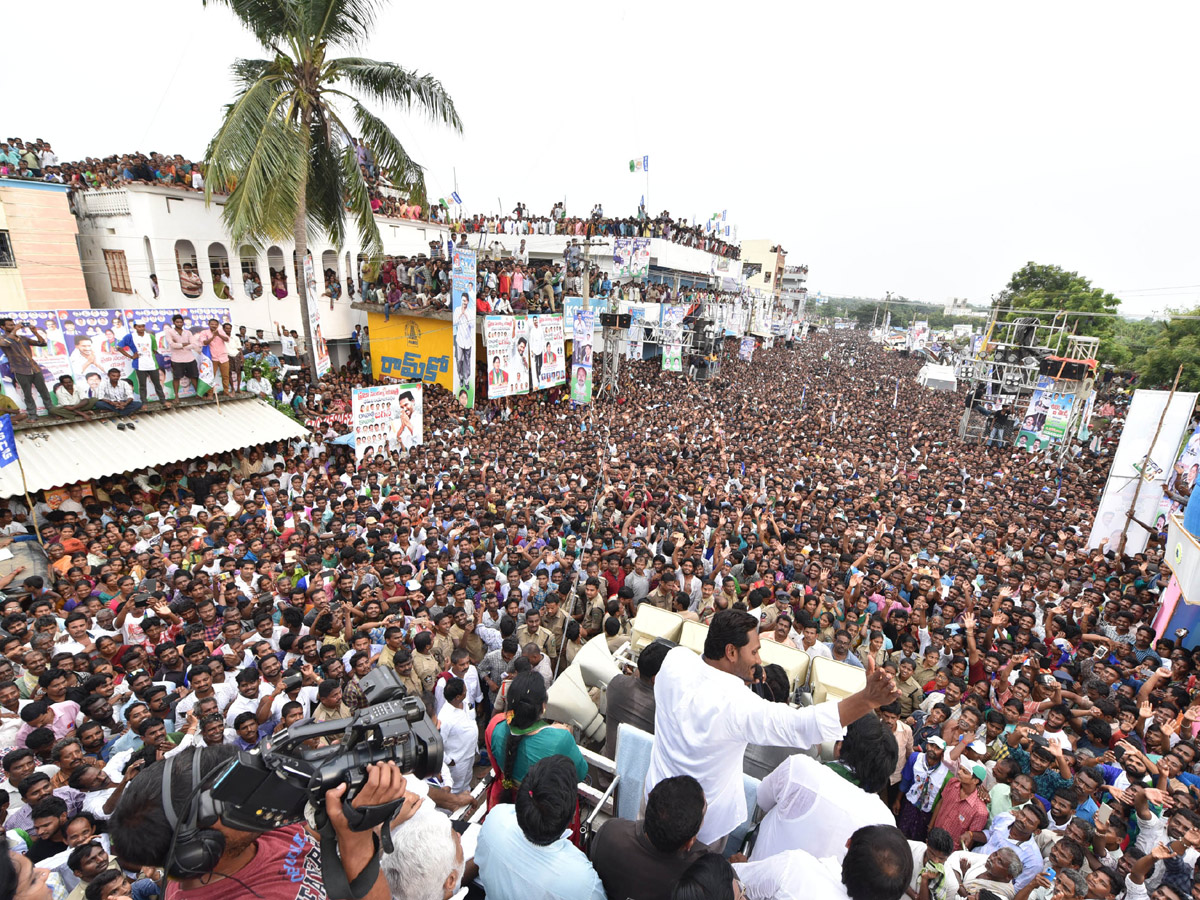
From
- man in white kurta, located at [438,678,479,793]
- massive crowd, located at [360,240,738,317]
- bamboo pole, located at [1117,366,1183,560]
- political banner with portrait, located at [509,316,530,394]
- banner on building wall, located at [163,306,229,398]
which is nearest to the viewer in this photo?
man in white kurta, located at [438,678,479,793]

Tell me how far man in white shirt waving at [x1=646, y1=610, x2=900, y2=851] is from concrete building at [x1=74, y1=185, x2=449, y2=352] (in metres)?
14.7

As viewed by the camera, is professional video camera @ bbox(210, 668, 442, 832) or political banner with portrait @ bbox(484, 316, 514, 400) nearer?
professional video camera @ bbox(210, 668, 442, 832)

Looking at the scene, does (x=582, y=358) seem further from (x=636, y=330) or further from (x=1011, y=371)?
(x=1011, y=371)

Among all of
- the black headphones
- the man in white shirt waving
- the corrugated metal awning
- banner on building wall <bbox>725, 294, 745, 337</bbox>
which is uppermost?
banner on building wall <bbox>725, 294, 745, 337</bbox>

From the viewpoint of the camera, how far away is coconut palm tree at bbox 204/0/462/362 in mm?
11195

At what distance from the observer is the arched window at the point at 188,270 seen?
615 inches

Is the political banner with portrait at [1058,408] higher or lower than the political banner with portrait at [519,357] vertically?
lower

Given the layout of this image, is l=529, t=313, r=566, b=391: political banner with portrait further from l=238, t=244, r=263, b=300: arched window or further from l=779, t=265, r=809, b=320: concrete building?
l=779, t=265, r=809, b=320: concrete building

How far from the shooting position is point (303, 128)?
40.7 ft

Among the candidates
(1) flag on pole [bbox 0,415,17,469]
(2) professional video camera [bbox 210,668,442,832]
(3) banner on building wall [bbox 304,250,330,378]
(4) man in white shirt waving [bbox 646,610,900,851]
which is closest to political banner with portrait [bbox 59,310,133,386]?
(1) flag on pole [bbox 0,415,17,469]

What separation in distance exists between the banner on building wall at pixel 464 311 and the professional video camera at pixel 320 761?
1298 cm

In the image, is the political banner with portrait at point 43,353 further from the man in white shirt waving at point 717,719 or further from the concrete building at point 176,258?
the man in white shirt waving at point 717,719

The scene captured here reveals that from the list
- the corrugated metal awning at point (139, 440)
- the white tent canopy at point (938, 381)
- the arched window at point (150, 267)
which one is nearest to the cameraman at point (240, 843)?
the corrugated metal awning at point (139, 440)

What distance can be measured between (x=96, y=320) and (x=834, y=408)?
2279 centimetres
